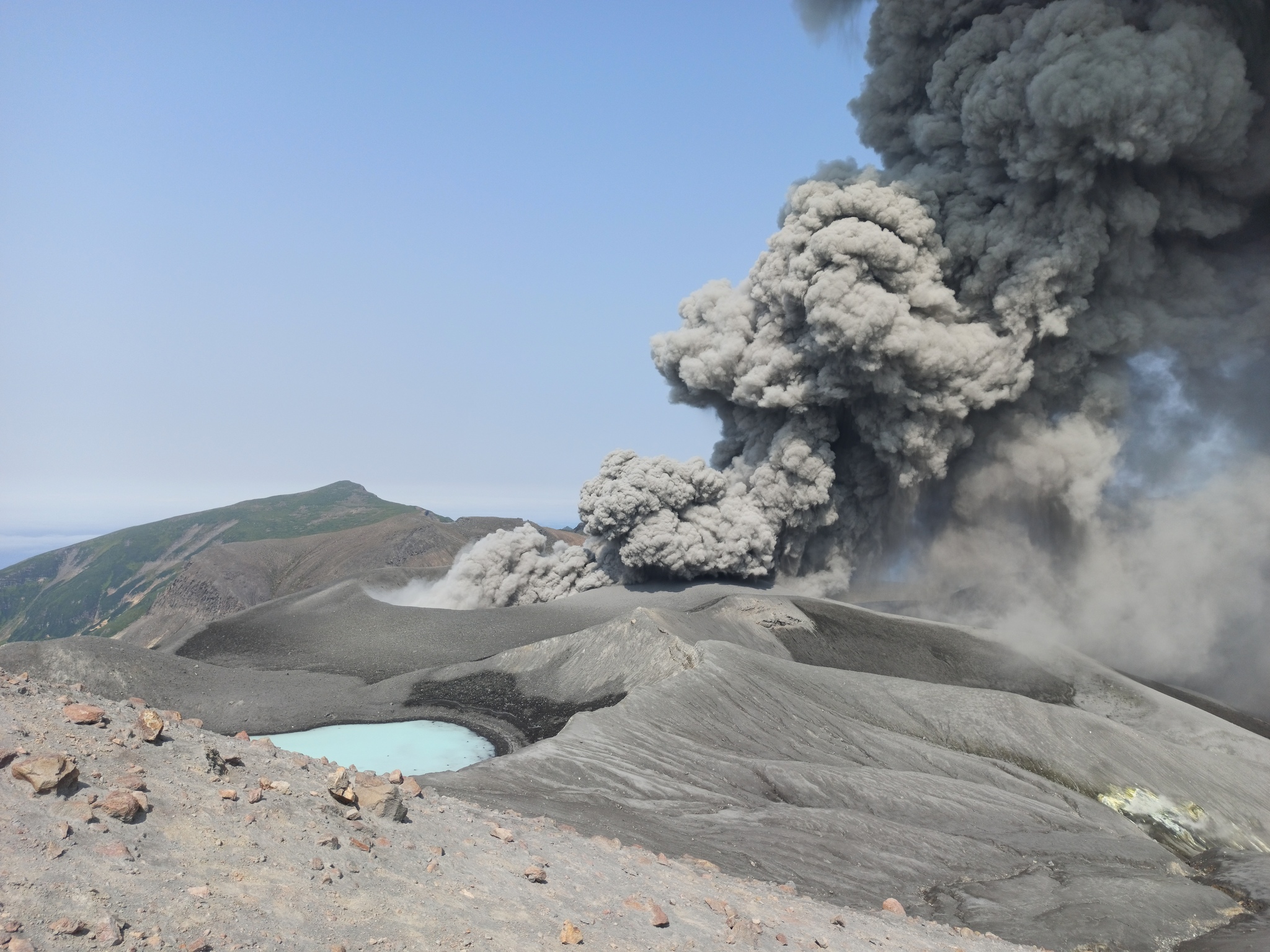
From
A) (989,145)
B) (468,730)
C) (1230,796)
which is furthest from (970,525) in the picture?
Answer: (468,730)

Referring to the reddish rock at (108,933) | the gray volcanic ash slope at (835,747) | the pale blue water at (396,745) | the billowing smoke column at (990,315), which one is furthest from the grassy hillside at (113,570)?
the reddish rock at (108,933)

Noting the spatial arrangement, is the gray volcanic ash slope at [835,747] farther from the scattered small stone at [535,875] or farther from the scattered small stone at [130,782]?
the scattered small stone at [130,782]

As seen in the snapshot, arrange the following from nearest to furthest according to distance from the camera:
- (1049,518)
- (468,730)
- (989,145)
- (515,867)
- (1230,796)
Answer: (515,867) → (468,730) → (1230,796) → (989,145) → (1049,518)

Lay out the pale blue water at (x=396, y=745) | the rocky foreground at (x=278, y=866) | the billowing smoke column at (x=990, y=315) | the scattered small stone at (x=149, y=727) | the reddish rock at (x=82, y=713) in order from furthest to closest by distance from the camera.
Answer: the billowing smoke column at (x=990, y=315)
the pale blue water at (x=396, y=745)
the scattered small stone at (x=149, y=727)
the reddish rock at (x=82, y=713)
the rocky foreground at (x=278, y=866)

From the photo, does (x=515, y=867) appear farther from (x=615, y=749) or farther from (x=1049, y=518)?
(x=1049, y=518)

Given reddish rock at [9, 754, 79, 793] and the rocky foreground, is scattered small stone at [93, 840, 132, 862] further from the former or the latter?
reddish rock at [9, 754, 79, 793]

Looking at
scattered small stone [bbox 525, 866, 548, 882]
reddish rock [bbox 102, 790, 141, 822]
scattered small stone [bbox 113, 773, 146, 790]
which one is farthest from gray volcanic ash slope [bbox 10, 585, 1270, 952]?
reddish rock [bbox 102, 790, 141, 822]
